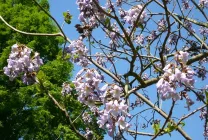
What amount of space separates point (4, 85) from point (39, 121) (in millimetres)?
2455

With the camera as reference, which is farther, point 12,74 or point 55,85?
point 55,85

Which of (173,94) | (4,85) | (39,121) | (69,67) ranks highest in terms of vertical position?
(69,67)

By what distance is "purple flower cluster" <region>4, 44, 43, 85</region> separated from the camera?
315cm

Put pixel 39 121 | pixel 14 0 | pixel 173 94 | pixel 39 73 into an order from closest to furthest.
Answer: pixel 173 94 < pixel 39 73 < pixel 39 121 < pixel 14 0

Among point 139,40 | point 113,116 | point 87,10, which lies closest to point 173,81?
point 113,116

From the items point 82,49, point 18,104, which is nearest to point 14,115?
point 18,104

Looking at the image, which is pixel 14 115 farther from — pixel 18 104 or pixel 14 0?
pixel 14 0

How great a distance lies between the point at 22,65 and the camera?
3.15 m

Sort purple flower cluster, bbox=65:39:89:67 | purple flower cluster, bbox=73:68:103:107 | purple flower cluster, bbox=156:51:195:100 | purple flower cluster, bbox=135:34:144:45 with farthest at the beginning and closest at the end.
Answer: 1. purple flower cluster, bbox=135:34:144:45
2. purple flower cluster, bbox=65:39:89:67
3. purple flower cluster, bbox=73:68:103:107
4. purple flower cluster, bbox=156:51:195:100

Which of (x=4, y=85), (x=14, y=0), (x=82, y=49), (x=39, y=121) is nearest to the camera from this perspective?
(x=82, y=49)

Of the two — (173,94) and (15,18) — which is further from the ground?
(15,18)

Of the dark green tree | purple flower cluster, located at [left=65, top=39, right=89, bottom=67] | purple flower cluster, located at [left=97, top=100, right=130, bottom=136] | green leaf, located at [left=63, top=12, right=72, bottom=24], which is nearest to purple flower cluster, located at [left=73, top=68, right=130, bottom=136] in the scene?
purple flower cluster, located at [left=97, top=100, right=130, bottom=136]

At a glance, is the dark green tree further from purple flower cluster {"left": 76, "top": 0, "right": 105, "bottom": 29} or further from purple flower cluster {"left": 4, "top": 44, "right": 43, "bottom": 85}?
purple flower cluster {"left": 4, "top": 44, "right": 43, "bottom": 85}

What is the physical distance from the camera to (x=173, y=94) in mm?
2488
